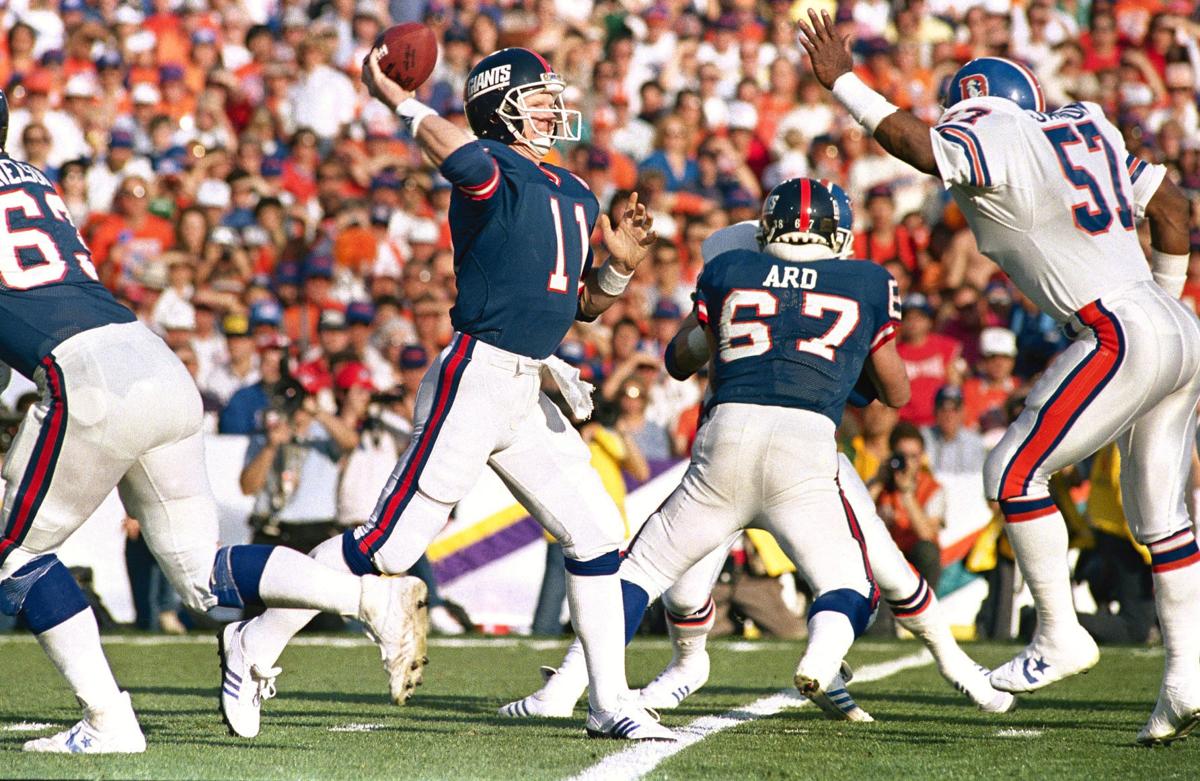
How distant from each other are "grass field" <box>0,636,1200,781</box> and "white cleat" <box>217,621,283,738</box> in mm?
80

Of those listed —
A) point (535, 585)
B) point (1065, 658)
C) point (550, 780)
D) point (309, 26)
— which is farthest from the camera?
point (309, 26)

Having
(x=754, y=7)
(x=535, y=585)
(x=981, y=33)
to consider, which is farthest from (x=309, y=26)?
(x=535, y=585)

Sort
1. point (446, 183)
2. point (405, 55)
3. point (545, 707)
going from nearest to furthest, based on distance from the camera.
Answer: point (405, 55) → point (545, 707) → point (446, 183)

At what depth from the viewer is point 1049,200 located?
19.1ft

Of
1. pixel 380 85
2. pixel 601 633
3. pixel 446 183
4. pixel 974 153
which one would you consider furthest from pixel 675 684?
pixel 446 183

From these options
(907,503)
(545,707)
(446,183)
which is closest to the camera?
(545,707)

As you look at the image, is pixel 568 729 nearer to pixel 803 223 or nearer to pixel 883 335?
pixel 883 335

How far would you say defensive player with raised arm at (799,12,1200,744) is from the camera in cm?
569

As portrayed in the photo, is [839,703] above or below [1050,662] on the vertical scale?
below

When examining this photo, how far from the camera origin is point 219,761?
5051 millimetres

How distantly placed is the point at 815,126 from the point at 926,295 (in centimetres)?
258

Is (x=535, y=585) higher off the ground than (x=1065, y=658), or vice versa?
(x=1065, y=658)

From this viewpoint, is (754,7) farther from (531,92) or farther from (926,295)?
(531,92)

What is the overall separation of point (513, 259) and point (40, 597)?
5.86ft
